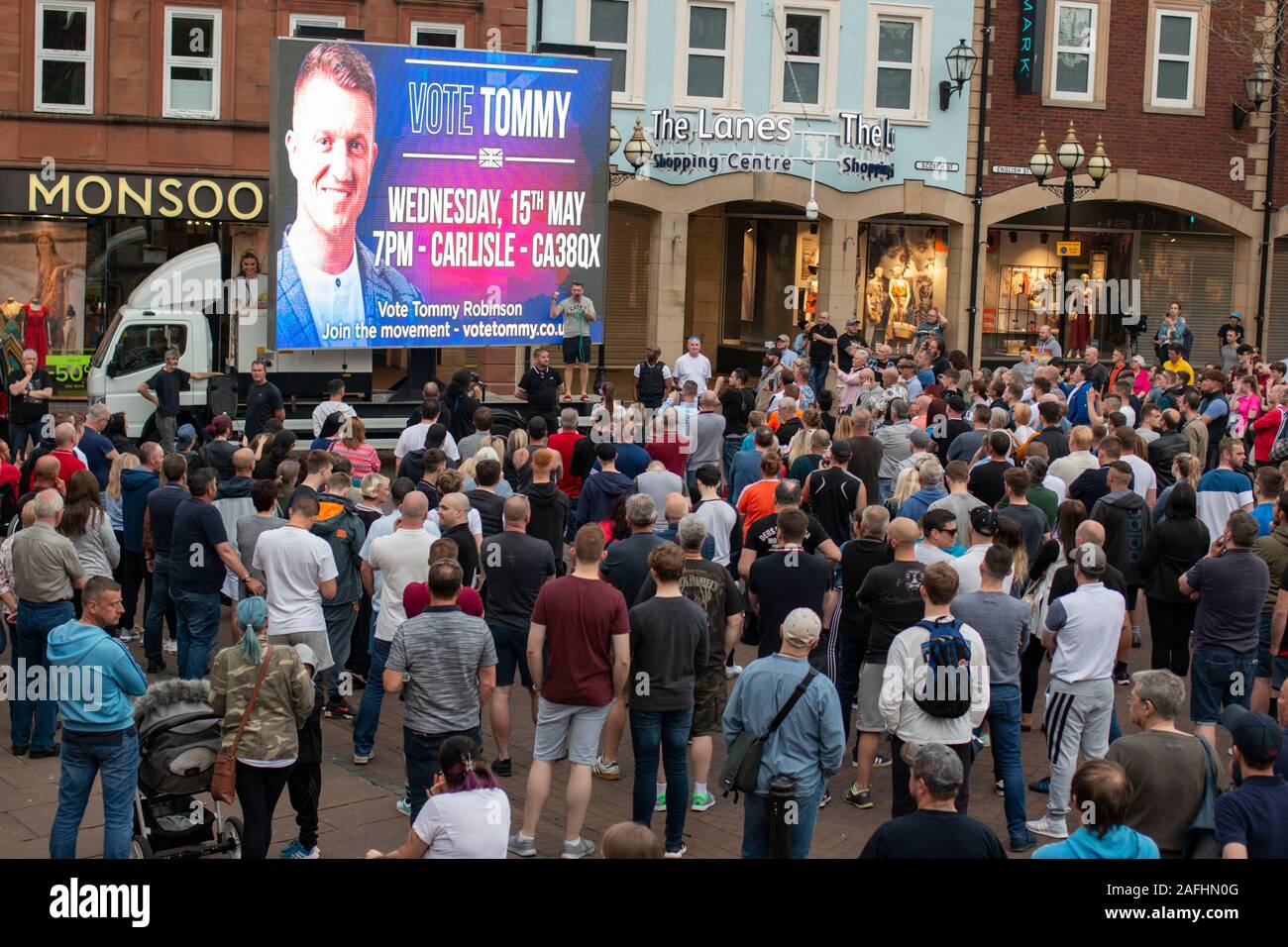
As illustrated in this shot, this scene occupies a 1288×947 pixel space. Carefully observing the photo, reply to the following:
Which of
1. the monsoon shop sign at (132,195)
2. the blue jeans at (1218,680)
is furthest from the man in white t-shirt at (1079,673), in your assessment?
the monsoon shop sign at (132,195)

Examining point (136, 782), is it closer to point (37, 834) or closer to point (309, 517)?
point (37, 834)

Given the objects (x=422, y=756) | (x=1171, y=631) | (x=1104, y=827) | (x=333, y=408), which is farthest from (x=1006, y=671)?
(x=333, y=408)

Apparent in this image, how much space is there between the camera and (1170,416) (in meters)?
14.4

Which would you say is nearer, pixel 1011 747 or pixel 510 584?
pixel 1011 747

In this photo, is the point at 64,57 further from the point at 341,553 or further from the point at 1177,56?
the point at 1177,56

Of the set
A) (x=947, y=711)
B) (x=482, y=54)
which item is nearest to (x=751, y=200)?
(x=482, y=54)

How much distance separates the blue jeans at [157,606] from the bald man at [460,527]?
8.88 ft

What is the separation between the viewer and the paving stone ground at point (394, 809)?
8.91 metres

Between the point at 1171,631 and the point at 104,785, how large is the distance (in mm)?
7453

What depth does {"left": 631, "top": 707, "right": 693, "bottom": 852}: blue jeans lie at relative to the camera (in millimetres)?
8633

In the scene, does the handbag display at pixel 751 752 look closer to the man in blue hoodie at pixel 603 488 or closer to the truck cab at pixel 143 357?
the man in blue hoodie at pixel 603 488

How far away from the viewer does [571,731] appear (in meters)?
8.73

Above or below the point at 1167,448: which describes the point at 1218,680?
below

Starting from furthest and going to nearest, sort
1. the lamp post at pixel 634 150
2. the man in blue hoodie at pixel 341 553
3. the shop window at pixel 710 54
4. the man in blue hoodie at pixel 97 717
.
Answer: the shop window at pixel 710 54
the lamp post at pixel 634 150
the man in blue hoodie at pixel 341 553
the man in blue hoodie at pixel 97 717
